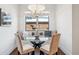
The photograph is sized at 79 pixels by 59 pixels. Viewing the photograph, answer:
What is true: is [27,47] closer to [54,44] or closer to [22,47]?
[22,47]

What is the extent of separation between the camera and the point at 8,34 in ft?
9.46

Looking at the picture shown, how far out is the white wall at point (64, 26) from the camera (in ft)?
10.1

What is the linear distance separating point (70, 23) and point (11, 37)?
153cm

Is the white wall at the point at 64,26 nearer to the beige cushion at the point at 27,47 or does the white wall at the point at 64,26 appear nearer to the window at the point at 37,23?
the window at the point at 37,23

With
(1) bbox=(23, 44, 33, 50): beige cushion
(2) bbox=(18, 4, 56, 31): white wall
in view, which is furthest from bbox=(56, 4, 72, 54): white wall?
(1) bbox=(23, 44, 33, 50): beige cushion

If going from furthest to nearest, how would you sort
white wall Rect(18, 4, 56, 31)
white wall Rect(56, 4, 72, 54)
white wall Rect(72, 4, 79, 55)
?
white wall Rect(18, 4, 56, 31)
white wall Rect(56, 4, 72, 54)
white wall Rect(72, 4, 79, 55)

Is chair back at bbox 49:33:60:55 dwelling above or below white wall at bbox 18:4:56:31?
below

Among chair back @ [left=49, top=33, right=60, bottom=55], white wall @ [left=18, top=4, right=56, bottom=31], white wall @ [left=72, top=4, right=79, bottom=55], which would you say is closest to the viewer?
chair back @ [left=49, top=33, right=60, bottom=55]

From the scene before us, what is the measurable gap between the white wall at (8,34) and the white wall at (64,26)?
118 centimetres

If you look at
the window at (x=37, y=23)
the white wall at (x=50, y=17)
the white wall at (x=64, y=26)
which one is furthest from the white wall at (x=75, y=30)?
the window at (x=37, y=23)

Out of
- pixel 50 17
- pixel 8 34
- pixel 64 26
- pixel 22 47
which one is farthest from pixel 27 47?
pixel 64 26

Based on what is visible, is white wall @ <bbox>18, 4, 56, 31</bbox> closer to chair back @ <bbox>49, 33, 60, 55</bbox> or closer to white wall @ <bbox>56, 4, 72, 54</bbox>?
white wall @ <bbox>56, 4, 72, 54</bbox>

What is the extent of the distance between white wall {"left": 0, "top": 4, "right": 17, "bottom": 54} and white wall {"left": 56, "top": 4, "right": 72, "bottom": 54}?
1.18 meters

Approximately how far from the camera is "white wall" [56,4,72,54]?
3070 mm
